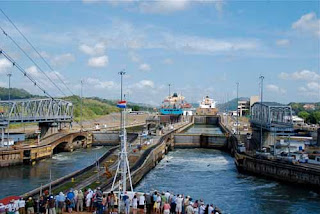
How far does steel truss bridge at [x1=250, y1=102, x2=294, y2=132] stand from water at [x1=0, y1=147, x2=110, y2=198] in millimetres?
30377

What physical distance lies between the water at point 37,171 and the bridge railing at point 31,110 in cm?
1007

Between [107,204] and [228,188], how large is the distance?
89.3 feet

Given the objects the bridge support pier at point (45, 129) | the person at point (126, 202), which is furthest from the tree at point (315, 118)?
the person at point (126, 202)

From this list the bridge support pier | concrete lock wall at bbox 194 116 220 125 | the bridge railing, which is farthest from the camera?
concrete lock wall at bbox 194 116 220 125

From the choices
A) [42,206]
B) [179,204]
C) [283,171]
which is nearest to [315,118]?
[283,171]

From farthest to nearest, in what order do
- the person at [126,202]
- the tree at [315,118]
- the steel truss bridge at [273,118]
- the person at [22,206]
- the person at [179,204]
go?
the tree at [315,118] → the steel truss bridge at [273,118] → the person at [179,204] → the person at [22,206] → the person at [126,202]

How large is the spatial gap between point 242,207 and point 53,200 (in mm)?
22907

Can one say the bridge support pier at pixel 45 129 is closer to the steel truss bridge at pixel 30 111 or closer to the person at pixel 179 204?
the steel truss bridge at pixel 30 111

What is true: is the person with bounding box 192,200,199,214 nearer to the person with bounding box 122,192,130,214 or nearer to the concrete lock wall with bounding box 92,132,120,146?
the person with bounding box 122,192,130,214

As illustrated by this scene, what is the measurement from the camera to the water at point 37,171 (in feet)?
157

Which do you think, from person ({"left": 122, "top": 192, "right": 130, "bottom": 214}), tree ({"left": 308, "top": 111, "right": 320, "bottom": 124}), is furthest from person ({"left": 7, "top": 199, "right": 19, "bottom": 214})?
tree ({"left": 308, "top": 111, "right": 320, "bottom": 124})

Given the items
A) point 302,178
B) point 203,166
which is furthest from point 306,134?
point 302,178

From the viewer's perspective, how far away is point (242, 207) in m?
40.3

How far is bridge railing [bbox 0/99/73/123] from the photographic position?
75.9 meters
